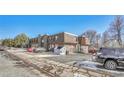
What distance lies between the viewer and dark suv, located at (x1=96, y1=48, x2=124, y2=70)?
17.2ft

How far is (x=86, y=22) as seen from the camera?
519 cm

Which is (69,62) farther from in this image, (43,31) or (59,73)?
(43,31)

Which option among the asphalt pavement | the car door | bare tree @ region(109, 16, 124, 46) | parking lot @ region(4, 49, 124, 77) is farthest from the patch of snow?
the asphalt pavement

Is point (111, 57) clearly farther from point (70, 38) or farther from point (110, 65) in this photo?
point (70, 38)

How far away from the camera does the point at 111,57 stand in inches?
209

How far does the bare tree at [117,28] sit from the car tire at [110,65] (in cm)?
41

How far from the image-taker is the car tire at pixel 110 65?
5.23 meters

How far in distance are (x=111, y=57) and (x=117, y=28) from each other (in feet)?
2.00

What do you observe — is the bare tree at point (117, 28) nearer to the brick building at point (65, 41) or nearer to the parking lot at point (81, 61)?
the parking lot at point (81, 61)

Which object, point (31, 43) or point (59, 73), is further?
point (31, 43)
